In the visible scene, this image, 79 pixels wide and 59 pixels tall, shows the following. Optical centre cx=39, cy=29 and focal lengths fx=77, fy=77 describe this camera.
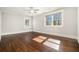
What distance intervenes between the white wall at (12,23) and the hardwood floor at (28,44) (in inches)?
3.1

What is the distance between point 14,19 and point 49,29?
0.58 meters

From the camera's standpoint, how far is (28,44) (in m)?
1.23

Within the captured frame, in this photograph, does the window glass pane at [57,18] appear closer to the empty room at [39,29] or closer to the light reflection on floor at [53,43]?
the empty room at [39,29]

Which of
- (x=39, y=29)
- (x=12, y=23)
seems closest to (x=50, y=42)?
(x=39, y=29)

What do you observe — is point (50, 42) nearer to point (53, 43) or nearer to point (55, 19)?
point (53, 43)

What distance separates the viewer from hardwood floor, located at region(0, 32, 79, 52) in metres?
1.19

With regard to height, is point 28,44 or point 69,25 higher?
point 69,25

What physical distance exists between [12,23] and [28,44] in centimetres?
42

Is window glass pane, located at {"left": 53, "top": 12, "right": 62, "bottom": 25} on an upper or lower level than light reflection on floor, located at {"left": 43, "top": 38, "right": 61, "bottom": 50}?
upper

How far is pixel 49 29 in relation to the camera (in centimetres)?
126

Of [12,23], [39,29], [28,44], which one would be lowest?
[28,44]

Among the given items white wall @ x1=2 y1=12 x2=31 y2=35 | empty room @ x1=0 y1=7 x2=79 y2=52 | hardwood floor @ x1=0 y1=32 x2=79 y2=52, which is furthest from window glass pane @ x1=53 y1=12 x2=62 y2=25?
white wall @ x1=2 y1=12 x2=31 y2=35

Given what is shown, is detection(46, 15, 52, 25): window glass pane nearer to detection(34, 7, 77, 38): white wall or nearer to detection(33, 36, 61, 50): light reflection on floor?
detection(34, 7, 77, 38): white wall
